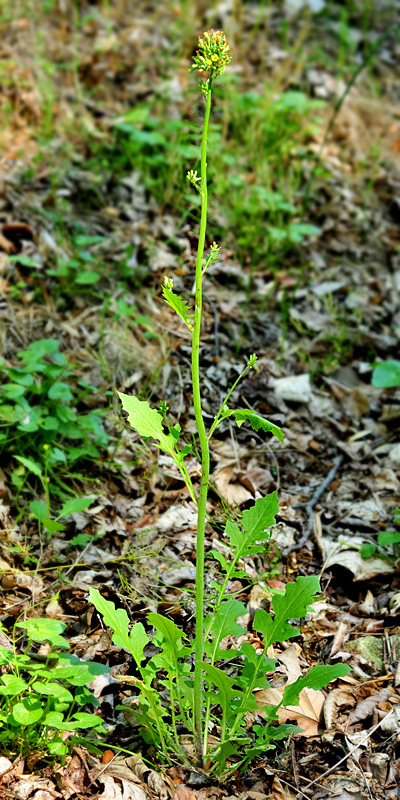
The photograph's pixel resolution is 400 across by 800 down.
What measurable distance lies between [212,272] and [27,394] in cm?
158

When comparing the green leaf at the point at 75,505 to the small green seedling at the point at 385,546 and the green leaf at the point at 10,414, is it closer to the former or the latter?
the green leaf at the point at 10,414

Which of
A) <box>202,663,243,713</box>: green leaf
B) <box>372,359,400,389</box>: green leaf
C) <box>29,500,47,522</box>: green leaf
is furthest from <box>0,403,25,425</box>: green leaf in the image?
<box>372,359,400,389</box>: green leaf

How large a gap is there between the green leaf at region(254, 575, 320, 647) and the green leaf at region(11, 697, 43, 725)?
627 mm

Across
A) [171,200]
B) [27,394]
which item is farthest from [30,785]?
[171,200]

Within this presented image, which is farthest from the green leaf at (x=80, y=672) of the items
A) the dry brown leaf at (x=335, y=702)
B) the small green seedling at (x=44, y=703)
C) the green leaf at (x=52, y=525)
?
the dry brown leaf at (x=335, y=702)

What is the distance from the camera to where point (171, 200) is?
13.9ft

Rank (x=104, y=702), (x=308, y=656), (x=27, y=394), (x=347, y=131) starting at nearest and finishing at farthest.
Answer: (x=104, y=702) < (x=308, y=656) < (x=27, y=394) < (x=347, y=131)

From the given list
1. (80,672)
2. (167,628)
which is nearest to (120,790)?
(80,672)

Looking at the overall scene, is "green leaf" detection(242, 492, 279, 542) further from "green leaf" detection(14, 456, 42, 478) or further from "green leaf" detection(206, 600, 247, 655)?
"green leaf" detection(14, 456, 42, 478)

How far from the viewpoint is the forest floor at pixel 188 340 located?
2.07m

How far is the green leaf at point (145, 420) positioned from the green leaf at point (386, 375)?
5.68ft

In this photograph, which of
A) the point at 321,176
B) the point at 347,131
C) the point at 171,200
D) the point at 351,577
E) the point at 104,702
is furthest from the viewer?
the point at 347,131

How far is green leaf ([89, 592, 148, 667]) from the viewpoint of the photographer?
172cm

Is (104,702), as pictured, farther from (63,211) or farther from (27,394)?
(63,211)
